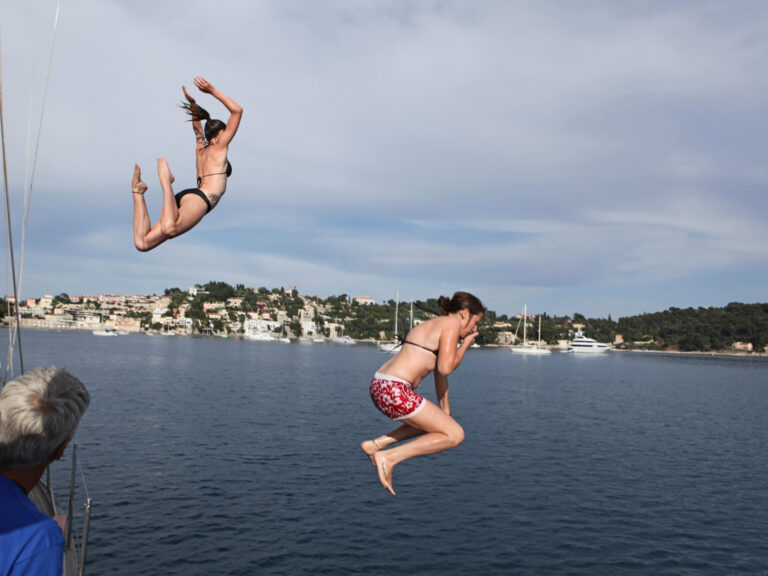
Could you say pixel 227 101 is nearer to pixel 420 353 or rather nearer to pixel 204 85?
pixel 204 85

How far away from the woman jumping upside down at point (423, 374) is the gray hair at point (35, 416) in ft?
10.7

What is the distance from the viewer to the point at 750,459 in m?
38.8

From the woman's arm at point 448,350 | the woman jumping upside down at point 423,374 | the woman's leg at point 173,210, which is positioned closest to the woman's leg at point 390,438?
the woman jumping upside down at point 423,374

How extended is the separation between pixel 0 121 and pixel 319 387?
66.7 metres

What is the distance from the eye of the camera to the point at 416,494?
28.0 metres

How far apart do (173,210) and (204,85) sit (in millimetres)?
1127

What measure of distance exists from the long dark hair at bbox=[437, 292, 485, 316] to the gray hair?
3.74 metres

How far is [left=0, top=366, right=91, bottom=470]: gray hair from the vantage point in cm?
301

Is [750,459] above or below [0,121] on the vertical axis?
below

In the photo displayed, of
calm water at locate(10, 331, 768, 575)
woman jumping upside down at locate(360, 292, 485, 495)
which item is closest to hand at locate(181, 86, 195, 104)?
woman jumping upside down at locate(360, 292, 485, 495)

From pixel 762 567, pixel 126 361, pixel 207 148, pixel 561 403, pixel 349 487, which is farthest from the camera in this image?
pixel 126 361

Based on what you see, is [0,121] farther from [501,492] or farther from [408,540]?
[501,492]

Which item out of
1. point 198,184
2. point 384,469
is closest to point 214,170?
point 198,184

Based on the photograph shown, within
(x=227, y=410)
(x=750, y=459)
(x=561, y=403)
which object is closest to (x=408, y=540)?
(x=750, y=459)
